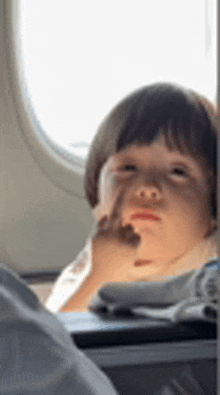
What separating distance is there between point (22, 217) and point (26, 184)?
0.10 m

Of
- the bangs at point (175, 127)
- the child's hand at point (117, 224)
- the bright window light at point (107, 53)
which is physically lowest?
the child's hand at point (117, 224)

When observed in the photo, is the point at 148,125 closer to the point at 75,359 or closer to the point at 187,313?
the point at 187,313

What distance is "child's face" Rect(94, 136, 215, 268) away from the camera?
108cm

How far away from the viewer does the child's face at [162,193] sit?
1.08 m

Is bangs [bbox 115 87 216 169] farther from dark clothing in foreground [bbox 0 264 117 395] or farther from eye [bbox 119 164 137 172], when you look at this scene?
dark clothing in foreground [bbox 0 264 117 395]

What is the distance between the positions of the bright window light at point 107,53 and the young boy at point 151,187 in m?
0.40

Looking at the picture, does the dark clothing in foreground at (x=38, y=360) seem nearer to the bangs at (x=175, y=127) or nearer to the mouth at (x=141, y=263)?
the bangs at (x=175, y=127)

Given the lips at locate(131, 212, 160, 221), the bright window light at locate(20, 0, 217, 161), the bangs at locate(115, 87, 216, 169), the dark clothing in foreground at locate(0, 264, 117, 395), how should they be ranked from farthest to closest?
the bright window light at locate(20, 0, 217, 161) < the lips at locate(131, 212, 160, 221) < the bangs at locate(115, 87, 216, 169) < the dark clothing in foreground at locate(0, 264, 117, 395)

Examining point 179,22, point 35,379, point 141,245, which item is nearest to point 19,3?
point 179,22

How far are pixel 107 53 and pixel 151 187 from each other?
603mm

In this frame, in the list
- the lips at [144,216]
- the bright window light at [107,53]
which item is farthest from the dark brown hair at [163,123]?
the bright window light at [107,53]

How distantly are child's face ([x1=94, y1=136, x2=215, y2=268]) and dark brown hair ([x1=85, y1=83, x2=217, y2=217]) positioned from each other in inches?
0.7

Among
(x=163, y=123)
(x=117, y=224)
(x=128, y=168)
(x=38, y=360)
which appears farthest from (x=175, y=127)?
(x=38, y=360)

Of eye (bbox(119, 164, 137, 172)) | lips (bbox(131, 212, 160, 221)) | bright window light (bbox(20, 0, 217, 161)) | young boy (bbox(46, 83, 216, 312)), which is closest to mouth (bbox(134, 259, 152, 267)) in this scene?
young boy (bbox(46, 83, 216, 312))
